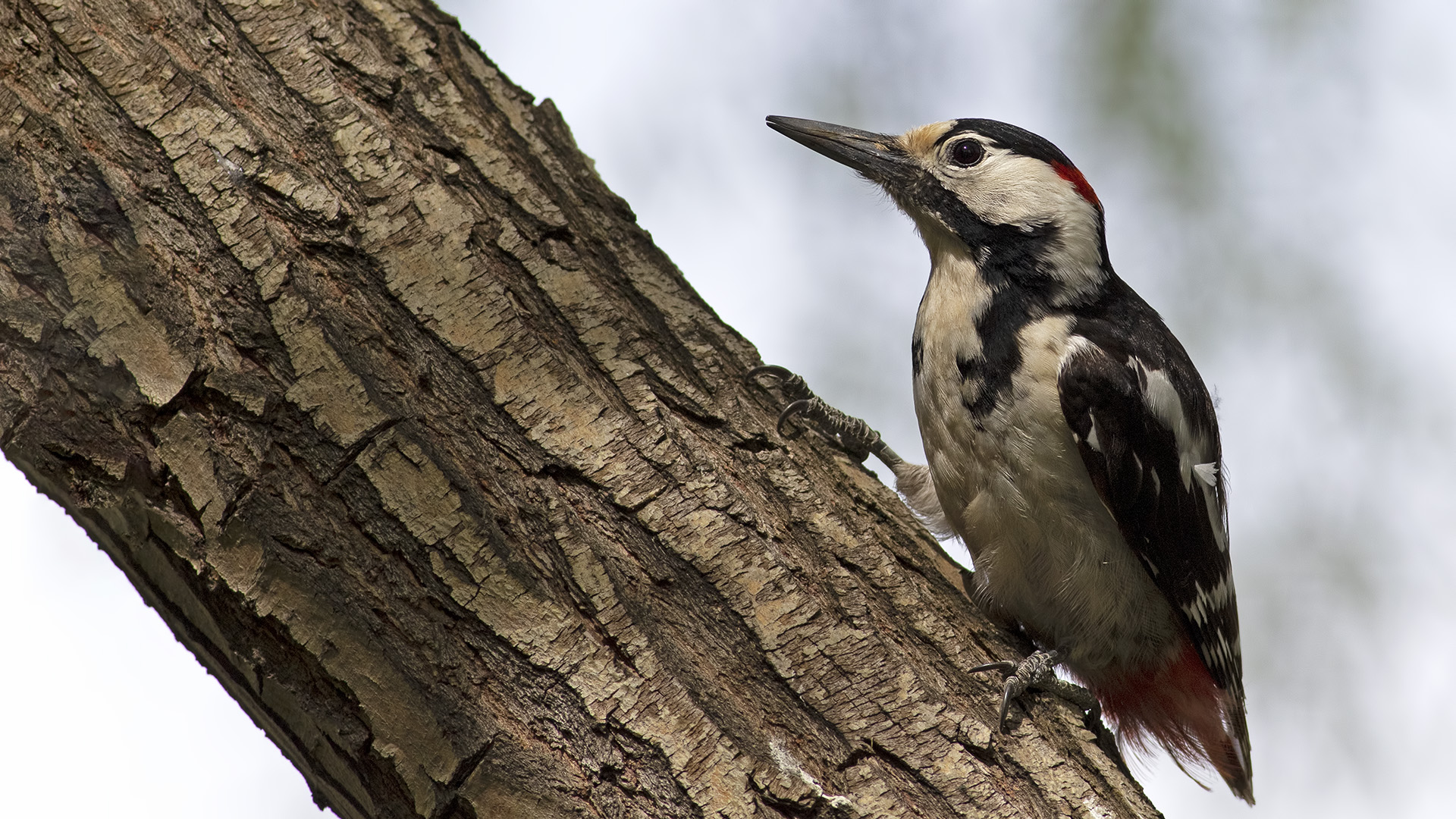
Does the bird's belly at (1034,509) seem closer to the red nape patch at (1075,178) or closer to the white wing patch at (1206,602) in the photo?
the white wing patch at (1206,602)

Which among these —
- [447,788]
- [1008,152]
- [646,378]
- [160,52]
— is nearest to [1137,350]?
[1008,152]

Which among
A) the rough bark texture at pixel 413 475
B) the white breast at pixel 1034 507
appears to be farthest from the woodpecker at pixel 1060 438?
the rough bark texture at pixel 413 475

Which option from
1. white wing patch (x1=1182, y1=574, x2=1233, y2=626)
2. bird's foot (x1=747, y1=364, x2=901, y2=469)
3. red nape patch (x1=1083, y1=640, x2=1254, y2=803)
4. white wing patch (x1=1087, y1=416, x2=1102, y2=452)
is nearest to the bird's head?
white wing patch (x1=1087, y1=416, x2=1102, y2=452)

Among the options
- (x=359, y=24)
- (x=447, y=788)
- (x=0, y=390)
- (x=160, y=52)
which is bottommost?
(x=447, y=788)

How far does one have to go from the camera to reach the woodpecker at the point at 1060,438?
8.14ft

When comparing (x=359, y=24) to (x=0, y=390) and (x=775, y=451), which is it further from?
(x=775, y=451)

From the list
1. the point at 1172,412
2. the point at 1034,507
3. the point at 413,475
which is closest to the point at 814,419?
the point at 1034,507

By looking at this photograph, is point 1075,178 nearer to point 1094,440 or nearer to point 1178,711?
point 1094,440

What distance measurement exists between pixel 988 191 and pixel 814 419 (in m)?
0.90

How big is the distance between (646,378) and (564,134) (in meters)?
0.70

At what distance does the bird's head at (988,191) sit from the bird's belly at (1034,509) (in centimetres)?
28

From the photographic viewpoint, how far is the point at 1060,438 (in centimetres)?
247

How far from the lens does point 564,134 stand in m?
2.38

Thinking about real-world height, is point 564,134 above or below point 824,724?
above
